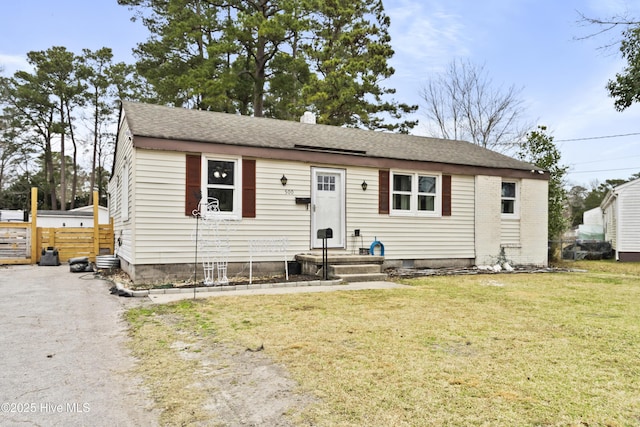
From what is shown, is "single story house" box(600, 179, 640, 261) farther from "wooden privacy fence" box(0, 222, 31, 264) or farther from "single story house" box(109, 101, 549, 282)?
"wooden privacy fence" box(0, 222, 31, 264)

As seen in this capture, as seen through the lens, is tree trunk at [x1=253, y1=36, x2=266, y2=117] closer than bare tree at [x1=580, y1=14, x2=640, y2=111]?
No

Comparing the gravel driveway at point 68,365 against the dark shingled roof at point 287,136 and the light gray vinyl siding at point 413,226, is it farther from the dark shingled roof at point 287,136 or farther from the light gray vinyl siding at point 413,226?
the light gray vinyl siding at point 413,226

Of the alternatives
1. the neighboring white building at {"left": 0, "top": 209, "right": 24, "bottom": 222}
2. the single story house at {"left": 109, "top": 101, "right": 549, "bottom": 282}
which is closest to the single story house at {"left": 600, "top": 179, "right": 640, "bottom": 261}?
the single story house at {"left": 109, "top": 101, "right": 549, "bottom": 282}

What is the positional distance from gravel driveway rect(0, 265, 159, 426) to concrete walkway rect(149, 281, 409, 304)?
46cm

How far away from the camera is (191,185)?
8.55m

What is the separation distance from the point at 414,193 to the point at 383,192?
1002 mm

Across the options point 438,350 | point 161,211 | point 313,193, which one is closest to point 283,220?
point 313,193

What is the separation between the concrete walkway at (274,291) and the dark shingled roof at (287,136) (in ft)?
10.6

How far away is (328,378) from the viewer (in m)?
3.09

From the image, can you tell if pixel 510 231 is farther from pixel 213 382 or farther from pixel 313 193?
pixel 213 382

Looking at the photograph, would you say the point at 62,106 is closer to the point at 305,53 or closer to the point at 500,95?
the point at 305,53

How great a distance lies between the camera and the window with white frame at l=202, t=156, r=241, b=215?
8820 mm

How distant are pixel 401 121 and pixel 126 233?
16.7m

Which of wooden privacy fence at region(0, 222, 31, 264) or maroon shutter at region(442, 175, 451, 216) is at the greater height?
maroon shutter at region(442, 175, 451, 216)
